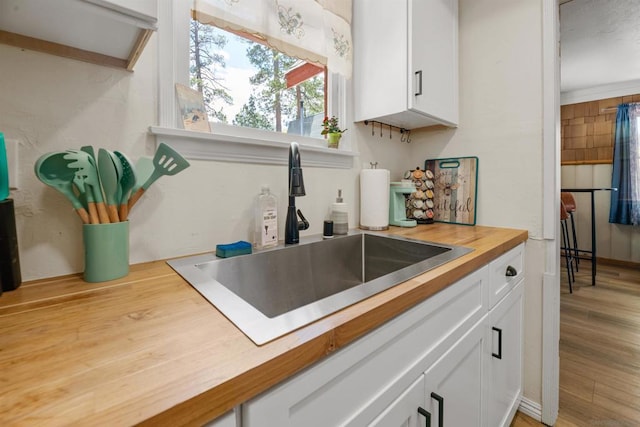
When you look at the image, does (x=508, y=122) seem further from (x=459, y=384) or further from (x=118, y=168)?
(x=118, y=168)

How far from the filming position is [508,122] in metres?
1.39

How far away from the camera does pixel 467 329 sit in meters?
0.85

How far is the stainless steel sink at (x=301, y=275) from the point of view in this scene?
48 centimetres

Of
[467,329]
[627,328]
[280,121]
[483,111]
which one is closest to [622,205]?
[627,328]

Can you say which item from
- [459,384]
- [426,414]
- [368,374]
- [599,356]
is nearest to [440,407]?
[426,414]

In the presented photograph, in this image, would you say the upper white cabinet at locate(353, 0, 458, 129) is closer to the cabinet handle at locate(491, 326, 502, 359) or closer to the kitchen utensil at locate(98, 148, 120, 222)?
the cabinet handle at locate(491, 326, 502, 359)

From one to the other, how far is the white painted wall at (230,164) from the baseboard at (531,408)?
25 mm

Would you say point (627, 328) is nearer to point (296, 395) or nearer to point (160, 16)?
point (296, 395)

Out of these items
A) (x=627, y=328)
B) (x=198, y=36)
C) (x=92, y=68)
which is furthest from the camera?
(x=627, y=328)

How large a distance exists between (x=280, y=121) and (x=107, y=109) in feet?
2.11

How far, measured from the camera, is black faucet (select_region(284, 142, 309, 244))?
101 centimetres

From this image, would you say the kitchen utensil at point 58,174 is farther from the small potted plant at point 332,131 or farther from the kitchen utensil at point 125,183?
the small potted plant at point 332,131

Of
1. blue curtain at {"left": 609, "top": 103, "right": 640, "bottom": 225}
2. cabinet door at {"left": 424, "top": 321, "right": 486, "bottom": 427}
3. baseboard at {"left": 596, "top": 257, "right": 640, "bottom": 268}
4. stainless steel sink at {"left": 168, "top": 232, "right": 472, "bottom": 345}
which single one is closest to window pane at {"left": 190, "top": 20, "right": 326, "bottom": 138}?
stainless steel sink at {"left": 168, "top": 232, "right": 472, "bottom": 345}

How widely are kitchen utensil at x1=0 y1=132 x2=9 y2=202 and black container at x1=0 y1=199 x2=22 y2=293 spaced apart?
15mm
